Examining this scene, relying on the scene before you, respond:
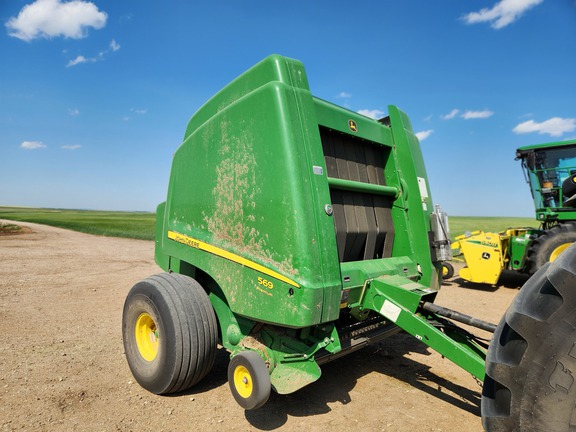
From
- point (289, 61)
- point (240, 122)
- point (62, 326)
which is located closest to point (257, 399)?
point (240, 122)

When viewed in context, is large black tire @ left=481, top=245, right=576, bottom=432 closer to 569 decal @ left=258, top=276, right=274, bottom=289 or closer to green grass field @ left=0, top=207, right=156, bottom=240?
569 decal @ left=258, top=276, right=274, bottom=289

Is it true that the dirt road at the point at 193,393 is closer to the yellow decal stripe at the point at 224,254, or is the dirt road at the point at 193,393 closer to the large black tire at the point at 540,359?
the yellow decal stripe at the point at 224,254

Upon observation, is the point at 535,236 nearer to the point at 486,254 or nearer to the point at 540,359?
the point at 486,254

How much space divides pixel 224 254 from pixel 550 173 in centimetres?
834

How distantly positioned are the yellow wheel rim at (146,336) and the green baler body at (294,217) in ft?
1.92

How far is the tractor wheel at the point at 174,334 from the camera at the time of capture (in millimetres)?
2965

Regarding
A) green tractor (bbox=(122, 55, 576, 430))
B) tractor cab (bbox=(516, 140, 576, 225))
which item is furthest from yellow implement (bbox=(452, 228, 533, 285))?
green tractor (bbox=(122, 55, 576, 430))

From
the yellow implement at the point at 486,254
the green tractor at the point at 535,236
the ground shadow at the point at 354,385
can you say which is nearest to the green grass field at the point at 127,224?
the green tractor at the point at 535,236

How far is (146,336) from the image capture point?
11.4 feet

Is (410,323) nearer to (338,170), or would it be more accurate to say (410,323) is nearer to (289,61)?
(338,170)

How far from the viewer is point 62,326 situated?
4.97m

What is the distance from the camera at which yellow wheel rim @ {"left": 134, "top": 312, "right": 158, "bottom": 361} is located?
3398 millimetres

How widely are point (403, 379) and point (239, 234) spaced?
6.84 ft

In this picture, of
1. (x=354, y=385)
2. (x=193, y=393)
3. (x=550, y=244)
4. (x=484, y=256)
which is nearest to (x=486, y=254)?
(x=484, y=256)
